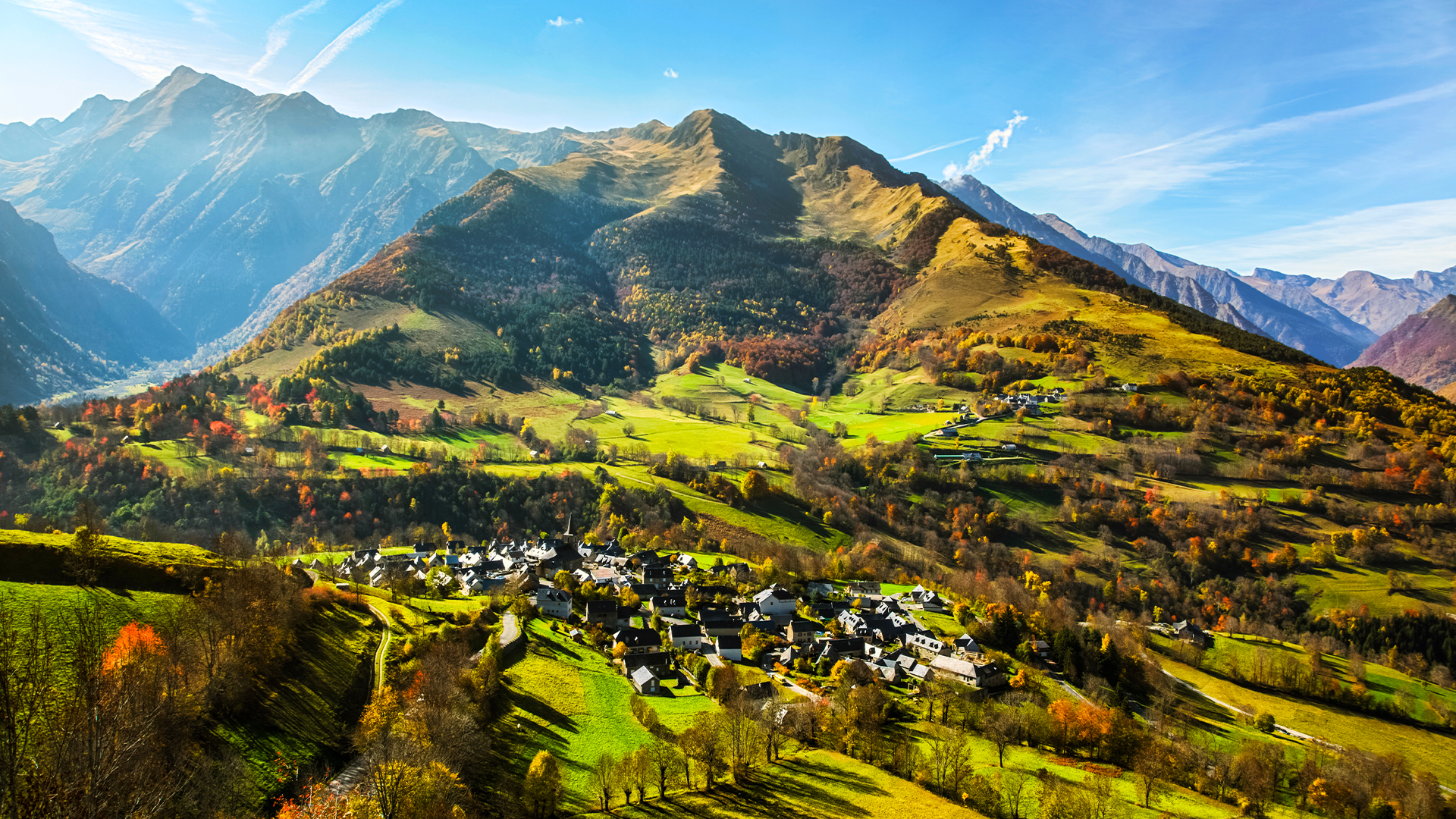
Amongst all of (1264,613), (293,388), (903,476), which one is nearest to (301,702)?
(903,476)

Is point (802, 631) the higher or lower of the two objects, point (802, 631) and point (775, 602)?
the lower

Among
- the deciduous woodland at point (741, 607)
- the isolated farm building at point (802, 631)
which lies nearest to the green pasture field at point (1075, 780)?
the deciduous woodland at point (741, 607)

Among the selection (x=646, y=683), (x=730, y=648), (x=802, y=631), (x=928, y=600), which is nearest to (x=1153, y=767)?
(x=802, y=631)

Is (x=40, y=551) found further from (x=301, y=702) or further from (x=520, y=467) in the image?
(x=520, y=467)

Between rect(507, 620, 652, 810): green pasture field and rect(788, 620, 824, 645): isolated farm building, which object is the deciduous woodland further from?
rect(788, 620, 824, 645): isolated farm building

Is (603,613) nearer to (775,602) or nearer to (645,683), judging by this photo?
(645,683)
